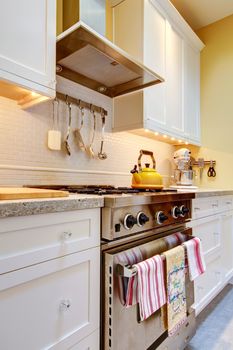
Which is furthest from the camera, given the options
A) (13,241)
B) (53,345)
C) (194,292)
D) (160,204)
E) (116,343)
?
(194,292)

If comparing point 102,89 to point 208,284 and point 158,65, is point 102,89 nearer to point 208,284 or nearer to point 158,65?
point 158,65

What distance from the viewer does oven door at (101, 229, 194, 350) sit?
2.95 feet

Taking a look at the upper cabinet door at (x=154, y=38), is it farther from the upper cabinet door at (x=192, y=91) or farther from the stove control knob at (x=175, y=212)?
the stove control knob at (x=175, y=212)

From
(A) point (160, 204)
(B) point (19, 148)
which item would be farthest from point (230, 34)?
(B) point (19, 148)

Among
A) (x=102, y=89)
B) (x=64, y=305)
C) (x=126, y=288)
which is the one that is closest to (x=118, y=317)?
(x=126, y=288)

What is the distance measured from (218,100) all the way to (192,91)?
0.30m

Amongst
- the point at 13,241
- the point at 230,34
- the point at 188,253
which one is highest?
the point at 230,34

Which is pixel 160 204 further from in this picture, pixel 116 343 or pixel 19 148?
pixel 19 148

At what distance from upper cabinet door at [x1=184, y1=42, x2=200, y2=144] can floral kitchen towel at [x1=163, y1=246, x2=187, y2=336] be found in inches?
58.2

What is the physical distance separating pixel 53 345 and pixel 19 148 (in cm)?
96

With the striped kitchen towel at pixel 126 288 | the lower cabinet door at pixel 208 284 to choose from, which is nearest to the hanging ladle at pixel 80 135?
the striped kitchen towel at pixel 126 288

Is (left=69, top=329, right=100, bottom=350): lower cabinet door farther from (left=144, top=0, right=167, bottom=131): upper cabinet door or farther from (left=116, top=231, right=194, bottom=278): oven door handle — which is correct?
(left=144, top=0, right=167, bottom=131): upper cabinet door

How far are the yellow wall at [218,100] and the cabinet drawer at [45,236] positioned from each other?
6.36 feet

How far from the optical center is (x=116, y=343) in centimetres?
90
